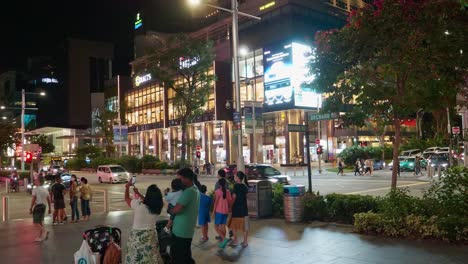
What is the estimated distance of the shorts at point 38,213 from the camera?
11914 millimetres

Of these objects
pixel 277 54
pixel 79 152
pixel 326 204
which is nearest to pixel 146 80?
pixel 79 152

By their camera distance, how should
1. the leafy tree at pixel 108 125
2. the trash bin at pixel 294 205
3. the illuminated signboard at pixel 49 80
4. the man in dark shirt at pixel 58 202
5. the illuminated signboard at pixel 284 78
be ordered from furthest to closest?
1. the illuminated signboard at pixel 49 80
2. the leafy tree at pixel 108 125
3. the illuminated signboard at pixel 284 78
4. the man in dark shirt at pixel 58 202
5. the trash bin at pixel 294 205

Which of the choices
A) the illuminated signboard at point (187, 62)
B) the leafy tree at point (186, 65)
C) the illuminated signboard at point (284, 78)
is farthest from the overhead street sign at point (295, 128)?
the illuminated signboard at point (284, 78)

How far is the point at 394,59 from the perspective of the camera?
1038cm

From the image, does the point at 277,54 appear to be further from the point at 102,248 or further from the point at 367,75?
the point at 102,248

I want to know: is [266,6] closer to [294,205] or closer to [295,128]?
[295,128]

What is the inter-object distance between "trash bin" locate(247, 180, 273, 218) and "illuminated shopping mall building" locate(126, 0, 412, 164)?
1493 inches

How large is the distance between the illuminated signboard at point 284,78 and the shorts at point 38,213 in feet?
152

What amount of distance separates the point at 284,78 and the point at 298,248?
50003mm

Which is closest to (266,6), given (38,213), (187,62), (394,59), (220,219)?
(187,62)

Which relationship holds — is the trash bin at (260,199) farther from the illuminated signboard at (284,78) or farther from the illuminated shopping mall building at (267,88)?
the illuminated signboard at (284,78)

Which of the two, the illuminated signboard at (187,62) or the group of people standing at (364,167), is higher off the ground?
the illuminated signboard at (187,62)

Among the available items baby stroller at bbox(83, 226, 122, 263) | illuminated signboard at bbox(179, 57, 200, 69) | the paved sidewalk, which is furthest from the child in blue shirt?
illuminated signboard at bbox(179, 57, 200, 69)

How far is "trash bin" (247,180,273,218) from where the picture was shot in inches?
526
